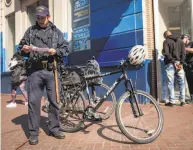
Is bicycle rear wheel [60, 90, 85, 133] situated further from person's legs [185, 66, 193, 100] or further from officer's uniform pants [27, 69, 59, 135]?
person's legs [185, 66, 193, 100]

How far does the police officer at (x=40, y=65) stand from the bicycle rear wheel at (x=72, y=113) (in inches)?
13.0

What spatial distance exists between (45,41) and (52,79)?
619mm

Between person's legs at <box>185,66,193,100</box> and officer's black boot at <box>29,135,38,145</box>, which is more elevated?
person's legs at <box>185,66,193,100</box>

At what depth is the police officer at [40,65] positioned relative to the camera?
13.9 ft

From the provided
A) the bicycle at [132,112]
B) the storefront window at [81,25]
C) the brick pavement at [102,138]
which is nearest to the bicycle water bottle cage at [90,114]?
the bicycle at [132,112]

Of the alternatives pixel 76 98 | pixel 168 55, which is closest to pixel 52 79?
pixel 76 98

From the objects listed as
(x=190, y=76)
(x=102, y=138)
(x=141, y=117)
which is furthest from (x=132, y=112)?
(x=190, y=76)

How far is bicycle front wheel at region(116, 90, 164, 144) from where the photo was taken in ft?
12.8

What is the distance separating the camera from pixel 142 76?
722 cm

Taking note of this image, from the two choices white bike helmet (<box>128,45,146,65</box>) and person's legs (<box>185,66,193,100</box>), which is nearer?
white bike helmet (<box>128,45,146,65</box>)

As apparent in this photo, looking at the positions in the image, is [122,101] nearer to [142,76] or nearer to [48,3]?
[142,76]

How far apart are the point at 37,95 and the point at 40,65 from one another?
0.48 metres

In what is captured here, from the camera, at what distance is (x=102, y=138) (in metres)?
4.33

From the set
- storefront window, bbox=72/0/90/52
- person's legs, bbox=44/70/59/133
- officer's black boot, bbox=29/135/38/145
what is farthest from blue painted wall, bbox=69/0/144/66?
officer's black boot, bbox=29/135/38/145
